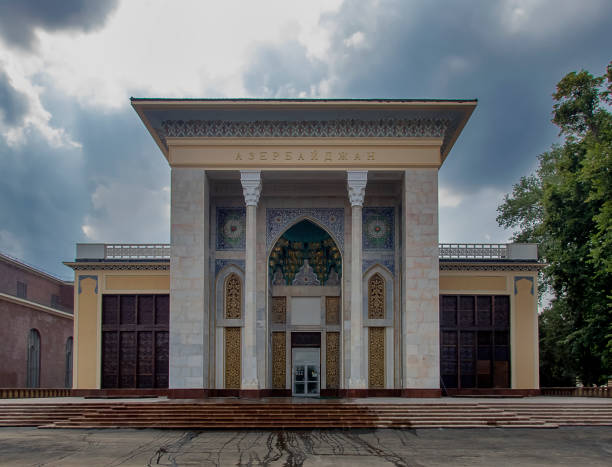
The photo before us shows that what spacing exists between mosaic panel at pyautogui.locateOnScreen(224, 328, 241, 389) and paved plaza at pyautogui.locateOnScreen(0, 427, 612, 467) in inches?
276

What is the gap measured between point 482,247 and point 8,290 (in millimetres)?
23644

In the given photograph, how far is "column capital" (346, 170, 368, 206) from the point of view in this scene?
22.1 m

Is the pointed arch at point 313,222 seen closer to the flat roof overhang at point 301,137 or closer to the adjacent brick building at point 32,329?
the flat roof overhang at point 301,137

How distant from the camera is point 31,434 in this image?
1577 cm

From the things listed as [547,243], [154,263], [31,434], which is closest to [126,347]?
[154,263]

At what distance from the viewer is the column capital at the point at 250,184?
22.1 m

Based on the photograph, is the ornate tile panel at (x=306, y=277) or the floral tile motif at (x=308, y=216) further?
the ornate tile panel at (x=306, y=277)

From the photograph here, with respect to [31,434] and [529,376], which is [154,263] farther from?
[529,376]

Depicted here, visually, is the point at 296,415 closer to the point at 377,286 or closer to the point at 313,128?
the point at 377,286

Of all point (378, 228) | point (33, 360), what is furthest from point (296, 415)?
point (33, 360)

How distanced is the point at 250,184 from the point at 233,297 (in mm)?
4075

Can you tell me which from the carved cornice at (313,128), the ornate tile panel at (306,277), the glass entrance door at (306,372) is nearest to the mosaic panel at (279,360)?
the glass entrance door at (306,372)

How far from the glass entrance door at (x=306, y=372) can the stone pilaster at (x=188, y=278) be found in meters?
3.95

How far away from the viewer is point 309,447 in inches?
535
